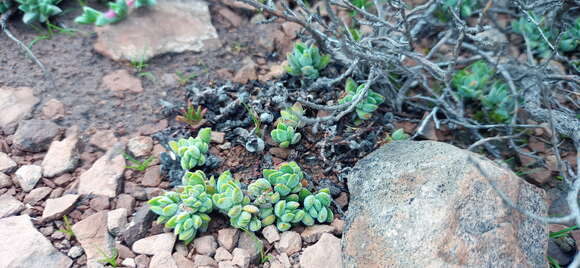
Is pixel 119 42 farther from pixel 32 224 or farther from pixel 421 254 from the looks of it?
pixel 421 254

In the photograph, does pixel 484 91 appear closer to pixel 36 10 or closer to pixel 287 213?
pixel 287 213

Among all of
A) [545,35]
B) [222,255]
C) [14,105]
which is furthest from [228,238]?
[545,35]

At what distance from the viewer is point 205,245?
2.22m

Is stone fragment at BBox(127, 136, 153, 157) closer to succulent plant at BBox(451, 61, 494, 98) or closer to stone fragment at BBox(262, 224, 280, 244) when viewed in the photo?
A: stone fragment at BBox(262, 224, 280, 244)

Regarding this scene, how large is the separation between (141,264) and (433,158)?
1316 millimetres

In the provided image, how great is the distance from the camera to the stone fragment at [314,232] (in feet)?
7.33

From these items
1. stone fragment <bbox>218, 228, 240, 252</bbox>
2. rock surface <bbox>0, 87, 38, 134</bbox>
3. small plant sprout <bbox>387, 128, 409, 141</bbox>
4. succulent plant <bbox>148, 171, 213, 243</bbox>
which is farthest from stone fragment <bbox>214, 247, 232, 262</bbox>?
rock surface <bbox>0, 87, 38, 134</bbox>

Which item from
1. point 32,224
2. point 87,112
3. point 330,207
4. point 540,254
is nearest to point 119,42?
point 87,112

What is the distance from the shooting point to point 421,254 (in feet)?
6.38

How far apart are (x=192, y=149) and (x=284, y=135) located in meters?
0.43

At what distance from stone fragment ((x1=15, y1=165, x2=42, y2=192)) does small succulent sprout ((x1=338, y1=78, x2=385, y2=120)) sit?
1.49 metres

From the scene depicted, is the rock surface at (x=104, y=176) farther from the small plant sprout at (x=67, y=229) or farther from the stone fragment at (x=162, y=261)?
the stone fragment at (x=162, y=261)

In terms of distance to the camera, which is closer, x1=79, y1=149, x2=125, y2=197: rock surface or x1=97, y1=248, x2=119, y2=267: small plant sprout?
x1=97, y1=248, x2=119, y2=267: small plant sprout

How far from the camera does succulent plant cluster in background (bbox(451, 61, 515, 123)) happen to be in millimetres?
2799
